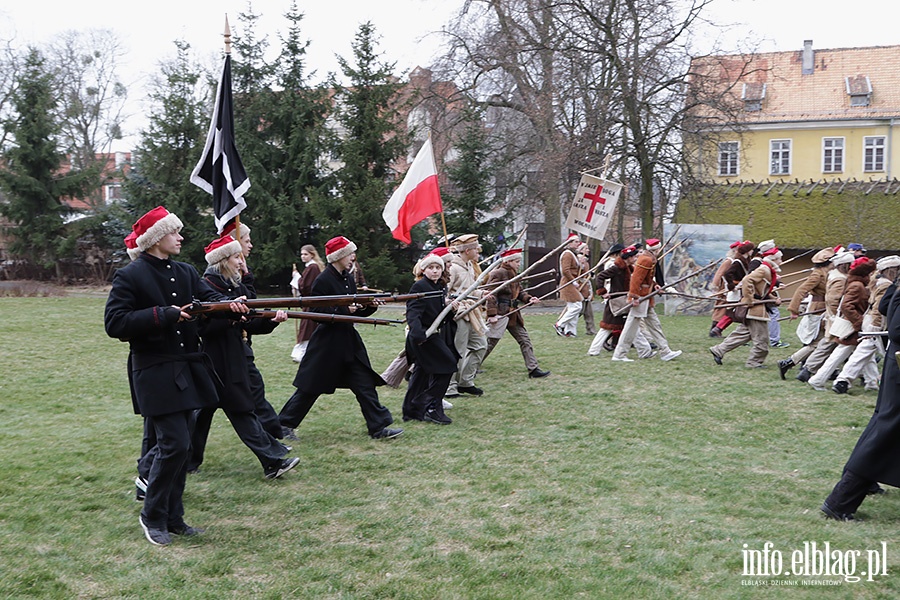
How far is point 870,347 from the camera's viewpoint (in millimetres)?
10328

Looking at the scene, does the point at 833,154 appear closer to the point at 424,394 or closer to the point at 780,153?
the point at 780,153

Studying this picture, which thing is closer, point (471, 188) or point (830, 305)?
point (830, 305)

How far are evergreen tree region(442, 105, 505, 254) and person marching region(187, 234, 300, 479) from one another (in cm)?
1846

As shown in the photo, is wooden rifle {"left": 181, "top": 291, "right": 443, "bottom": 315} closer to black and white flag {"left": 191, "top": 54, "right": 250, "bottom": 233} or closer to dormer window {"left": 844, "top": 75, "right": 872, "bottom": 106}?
black and white flag {"left": 191, "top": 54, "right": 250, "bottom": 233}

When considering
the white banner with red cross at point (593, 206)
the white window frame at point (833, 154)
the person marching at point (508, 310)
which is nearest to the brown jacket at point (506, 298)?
the person marching at point (508, 310)

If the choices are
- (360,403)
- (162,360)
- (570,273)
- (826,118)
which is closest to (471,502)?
(360,403)

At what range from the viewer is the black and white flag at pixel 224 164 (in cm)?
782

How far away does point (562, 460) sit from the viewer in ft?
23.7

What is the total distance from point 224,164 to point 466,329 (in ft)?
11.7

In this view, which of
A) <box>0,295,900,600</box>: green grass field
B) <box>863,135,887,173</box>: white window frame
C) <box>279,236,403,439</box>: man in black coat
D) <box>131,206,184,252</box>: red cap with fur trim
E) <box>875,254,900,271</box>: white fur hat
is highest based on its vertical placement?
<box>863,135,887,173</box>: white window frame

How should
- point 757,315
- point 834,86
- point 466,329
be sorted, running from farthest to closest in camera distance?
1. point 834,86
2. point 757,315
3. point 466,329

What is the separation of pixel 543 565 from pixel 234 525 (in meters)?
2.08

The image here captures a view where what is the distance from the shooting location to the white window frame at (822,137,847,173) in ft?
144

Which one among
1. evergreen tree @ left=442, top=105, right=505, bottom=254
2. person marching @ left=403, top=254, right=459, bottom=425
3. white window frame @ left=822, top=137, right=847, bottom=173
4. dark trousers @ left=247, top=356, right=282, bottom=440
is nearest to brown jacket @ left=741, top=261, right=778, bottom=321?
person marching @ left=403, top=254, right=459, bottom=425
